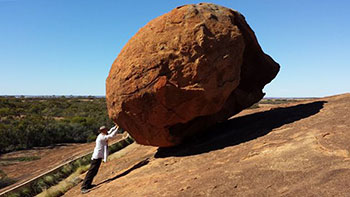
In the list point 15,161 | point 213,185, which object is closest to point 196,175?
point 213,185

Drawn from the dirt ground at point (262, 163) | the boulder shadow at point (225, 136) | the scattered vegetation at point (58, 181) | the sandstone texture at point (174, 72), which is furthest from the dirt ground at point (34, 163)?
the boulder shadow at point (225, 136)

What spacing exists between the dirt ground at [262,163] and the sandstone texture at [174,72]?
44.0 inches

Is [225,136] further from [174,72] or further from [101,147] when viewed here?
[101,147]

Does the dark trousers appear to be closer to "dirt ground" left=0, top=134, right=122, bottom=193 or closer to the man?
the man

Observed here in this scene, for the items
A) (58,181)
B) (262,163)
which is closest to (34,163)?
(58,181)

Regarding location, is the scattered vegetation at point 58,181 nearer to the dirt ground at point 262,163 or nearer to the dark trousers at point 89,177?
the dirt ground at point 262,163

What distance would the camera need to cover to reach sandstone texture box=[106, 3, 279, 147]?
6676mm

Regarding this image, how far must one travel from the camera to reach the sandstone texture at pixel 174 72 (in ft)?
21.9

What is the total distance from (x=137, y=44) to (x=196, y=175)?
13.5ft

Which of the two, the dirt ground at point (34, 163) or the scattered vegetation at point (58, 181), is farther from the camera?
the dirt ground at point (34, 163)

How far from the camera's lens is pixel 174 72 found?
666cm

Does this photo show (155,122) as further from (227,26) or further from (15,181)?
(15,181)

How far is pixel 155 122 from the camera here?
23.3ft

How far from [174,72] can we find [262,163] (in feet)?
10.5
